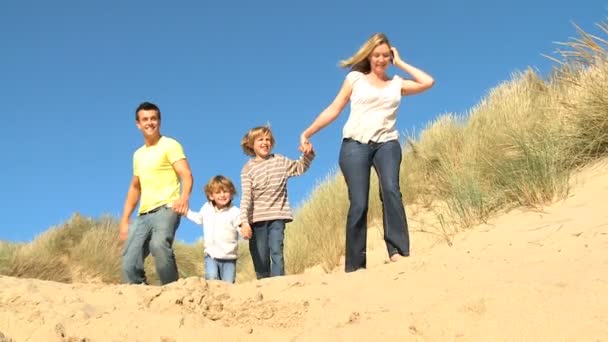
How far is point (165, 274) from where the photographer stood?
5.05m

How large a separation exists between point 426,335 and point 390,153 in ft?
6.11

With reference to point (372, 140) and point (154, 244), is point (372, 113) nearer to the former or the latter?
point (372, 140)

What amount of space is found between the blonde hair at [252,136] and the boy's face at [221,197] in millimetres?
505

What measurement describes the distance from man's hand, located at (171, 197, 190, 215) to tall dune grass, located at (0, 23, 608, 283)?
8.27ft

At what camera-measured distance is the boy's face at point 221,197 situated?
6.12 m

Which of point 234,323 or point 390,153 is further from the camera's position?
point 390,153

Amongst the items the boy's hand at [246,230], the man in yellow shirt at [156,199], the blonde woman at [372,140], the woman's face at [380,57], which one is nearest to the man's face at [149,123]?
the man in yellow shirt at [156,199]

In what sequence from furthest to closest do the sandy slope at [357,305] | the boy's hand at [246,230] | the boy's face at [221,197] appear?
1. the boy's face at [221,197]
2. the boy's hand at [246,230]
3. the sandy slope at [357,305]

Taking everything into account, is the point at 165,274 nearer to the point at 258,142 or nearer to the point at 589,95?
the point at 258,142

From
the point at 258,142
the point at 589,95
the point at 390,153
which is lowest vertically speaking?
the point at 390,153

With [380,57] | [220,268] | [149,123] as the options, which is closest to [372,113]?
[380,57]

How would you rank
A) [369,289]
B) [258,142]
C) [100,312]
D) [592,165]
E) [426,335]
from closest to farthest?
[426,335], [100,312], [369,289], [258,142], [592,165]

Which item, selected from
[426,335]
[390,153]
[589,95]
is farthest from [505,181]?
[426,335]

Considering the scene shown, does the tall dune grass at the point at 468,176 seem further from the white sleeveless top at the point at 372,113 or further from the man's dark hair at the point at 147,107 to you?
the man's dark hair at the point at 147,107
